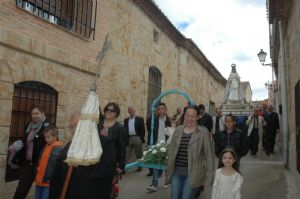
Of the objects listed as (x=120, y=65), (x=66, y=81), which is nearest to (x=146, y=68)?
(x=120, y=65)

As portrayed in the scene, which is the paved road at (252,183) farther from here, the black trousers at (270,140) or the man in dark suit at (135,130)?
the black trousers at (270,140)

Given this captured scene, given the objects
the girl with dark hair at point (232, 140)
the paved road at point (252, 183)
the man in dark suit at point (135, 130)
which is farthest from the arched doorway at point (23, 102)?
the girl with dark hair at point (232, 140)

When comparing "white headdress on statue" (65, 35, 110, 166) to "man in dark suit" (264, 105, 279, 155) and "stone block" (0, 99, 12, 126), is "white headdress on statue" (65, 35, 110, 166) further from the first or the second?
"man in dark suit" (264, 105, 279, 155)

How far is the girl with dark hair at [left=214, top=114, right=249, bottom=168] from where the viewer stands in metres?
5.14

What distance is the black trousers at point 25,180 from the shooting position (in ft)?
15.7

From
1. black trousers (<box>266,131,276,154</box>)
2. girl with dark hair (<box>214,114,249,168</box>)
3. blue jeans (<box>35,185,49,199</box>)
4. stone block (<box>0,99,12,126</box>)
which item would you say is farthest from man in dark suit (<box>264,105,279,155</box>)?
blue jeans (<box>35,185,49,199</box>)

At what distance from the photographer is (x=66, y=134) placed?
7.51m

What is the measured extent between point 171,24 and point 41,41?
27.1 feet

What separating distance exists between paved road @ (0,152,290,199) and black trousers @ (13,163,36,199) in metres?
1.29

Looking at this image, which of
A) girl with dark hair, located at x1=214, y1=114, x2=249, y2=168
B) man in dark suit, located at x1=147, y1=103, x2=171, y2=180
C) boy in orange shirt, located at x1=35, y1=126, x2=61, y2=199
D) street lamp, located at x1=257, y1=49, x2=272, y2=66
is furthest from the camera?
street lamp, located at x1=257, y1=49, x2=272, y2=66

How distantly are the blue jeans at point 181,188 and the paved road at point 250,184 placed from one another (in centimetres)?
215

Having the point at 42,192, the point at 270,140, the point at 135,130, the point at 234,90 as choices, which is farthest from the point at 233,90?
the point at 42,192

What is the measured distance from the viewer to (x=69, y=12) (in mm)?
7879

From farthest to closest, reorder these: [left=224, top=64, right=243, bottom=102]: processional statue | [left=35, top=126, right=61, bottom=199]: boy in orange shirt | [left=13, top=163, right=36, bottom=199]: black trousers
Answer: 1. [left=224, top=64, right=243, bottom=102]: processional statue
2. [left=13, top=163, right=36, bottom=199]: black trousers
3. [left=35, top=126, right=61, bottom=199]: boy in orange shirt
